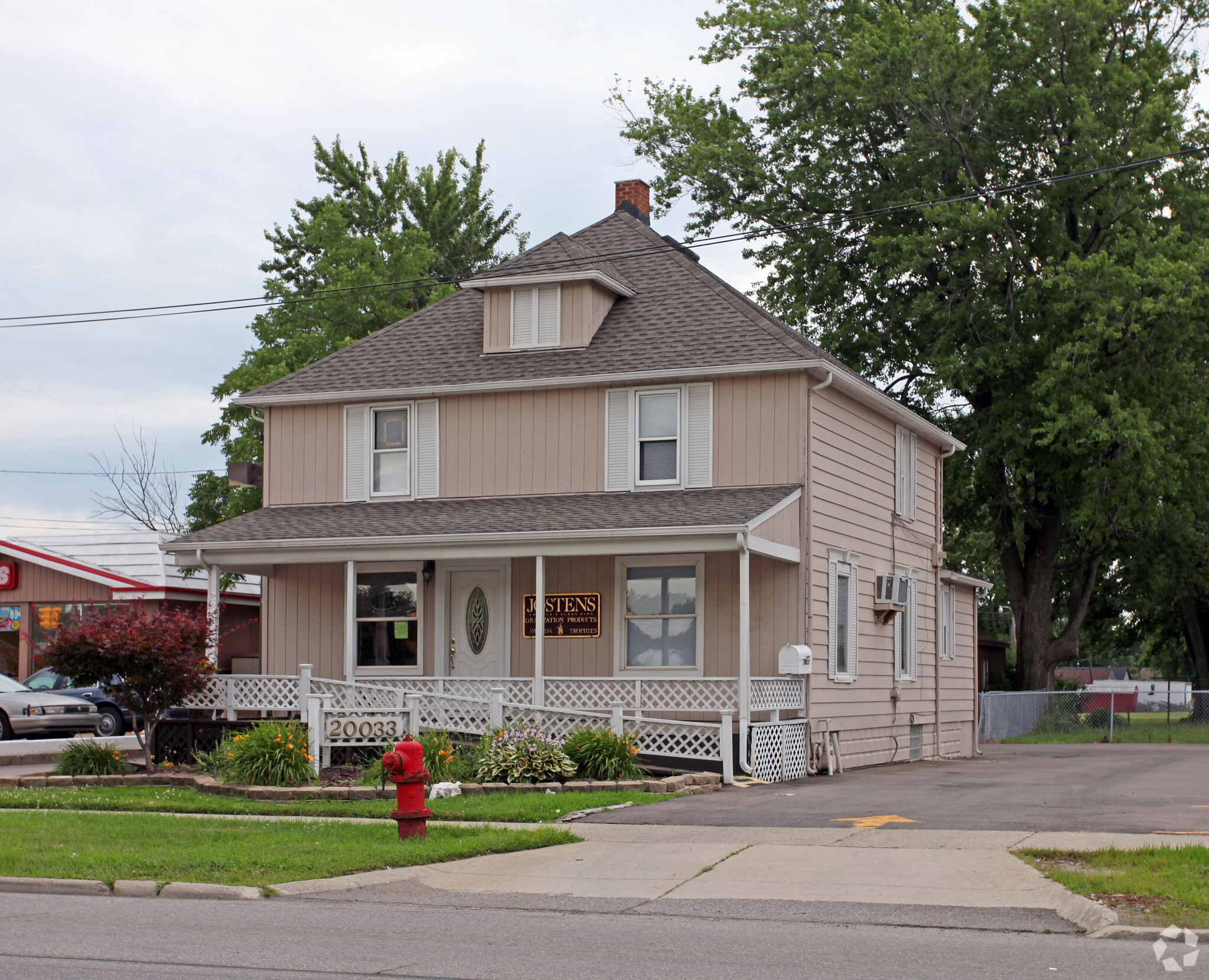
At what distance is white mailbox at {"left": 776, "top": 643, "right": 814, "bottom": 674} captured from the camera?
20.0 metres

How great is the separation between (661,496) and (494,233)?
35269 mm

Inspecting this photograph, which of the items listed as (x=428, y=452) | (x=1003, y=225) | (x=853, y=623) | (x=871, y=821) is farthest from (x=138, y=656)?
(x=1003, y=225)

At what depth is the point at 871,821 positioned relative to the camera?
13.9m

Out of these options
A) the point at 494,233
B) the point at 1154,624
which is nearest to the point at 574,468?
the point at 494,233

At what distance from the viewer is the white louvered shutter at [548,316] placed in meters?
23.1

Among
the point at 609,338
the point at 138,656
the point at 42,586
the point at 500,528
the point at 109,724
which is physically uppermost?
the point at 609,338

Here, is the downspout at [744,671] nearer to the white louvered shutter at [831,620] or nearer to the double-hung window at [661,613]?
the double-hung window at [661,613]

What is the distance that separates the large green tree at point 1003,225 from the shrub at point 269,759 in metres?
20.0

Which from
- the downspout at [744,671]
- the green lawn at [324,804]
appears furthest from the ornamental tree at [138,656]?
the downspout at [744,671]

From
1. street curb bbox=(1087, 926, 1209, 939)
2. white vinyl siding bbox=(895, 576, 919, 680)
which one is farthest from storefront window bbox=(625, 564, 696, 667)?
street curb bbox=(1087, 926, 1209, 939)

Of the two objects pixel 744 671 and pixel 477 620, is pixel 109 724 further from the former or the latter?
pixel 744 671

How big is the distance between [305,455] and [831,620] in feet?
30.5

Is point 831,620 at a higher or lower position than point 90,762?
higher

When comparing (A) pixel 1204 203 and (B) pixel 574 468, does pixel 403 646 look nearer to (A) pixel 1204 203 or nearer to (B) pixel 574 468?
(B) pixel 574 468
